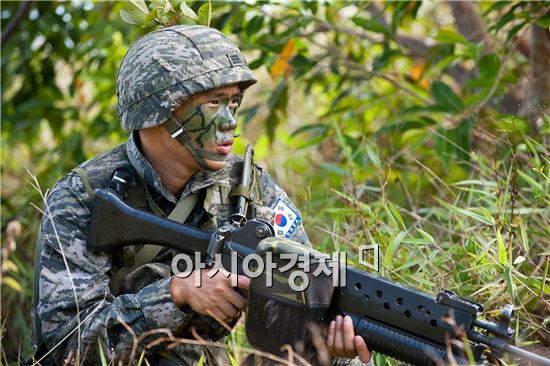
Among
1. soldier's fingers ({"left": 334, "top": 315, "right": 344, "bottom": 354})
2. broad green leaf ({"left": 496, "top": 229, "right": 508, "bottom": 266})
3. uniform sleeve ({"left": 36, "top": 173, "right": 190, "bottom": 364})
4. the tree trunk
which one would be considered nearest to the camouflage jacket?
uniform sleeve ({"left": 36, "top": 173, "right": 190, "bottom": 364})

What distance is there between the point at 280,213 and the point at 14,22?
316 cm

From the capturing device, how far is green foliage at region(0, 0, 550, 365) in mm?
3525

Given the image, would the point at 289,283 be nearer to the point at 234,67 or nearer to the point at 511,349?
the point at 511,349

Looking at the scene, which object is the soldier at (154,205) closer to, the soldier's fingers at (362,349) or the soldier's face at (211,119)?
the soldier's face at (211,119)

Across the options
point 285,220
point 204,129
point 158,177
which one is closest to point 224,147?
point 204,129

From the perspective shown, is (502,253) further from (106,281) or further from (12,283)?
(12,283)

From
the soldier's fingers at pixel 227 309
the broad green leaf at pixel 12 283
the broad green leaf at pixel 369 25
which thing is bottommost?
the broad green leaf at pixel 12 283

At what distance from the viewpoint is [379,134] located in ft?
16.5

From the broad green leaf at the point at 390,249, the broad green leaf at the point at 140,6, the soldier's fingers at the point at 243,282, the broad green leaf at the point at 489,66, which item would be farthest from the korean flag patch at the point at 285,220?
the broad green leaf at the point at 489,66

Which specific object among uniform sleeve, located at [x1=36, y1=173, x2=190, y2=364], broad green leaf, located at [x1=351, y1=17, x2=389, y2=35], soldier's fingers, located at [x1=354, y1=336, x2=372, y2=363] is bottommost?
uniform sleeve, located at [x1=36, y1=173, x2=190, y2=364]

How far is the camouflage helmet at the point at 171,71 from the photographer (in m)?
3.14

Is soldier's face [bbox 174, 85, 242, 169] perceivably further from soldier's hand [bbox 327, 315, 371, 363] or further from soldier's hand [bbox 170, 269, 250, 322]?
soldier's hand [bbox 327, 315, 371, 363]

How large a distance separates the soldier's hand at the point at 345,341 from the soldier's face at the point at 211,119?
31.3 inches

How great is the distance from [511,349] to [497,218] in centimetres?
132
